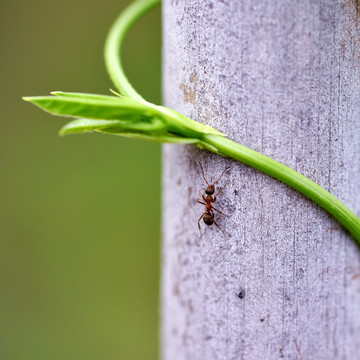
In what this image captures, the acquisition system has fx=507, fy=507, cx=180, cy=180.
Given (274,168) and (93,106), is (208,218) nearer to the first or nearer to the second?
(274,168)

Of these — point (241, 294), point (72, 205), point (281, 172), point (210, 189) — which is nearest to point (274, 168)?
point (281, 172)

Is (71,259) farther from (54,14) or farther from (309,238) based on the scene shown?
(309,238)

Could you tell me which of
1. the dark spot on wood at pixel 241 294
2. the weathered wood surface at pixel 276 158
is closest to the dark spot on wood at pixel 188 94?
the weathered wood surface at pixel 276 158

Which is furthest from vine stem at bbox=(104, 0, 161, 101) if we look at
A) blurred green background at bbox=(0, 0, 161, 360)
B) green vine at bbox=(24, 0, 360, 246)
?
blurred green background at bbox=(0, 0, 161, 360)

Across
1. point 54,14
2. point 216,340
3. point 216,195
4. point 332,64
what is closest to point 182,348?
point 216,340

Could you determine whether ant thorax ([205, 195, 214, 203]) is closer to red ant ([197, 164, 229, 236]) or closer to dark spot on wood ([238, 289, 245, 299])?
red ant ([197, 164, 229, 236])
